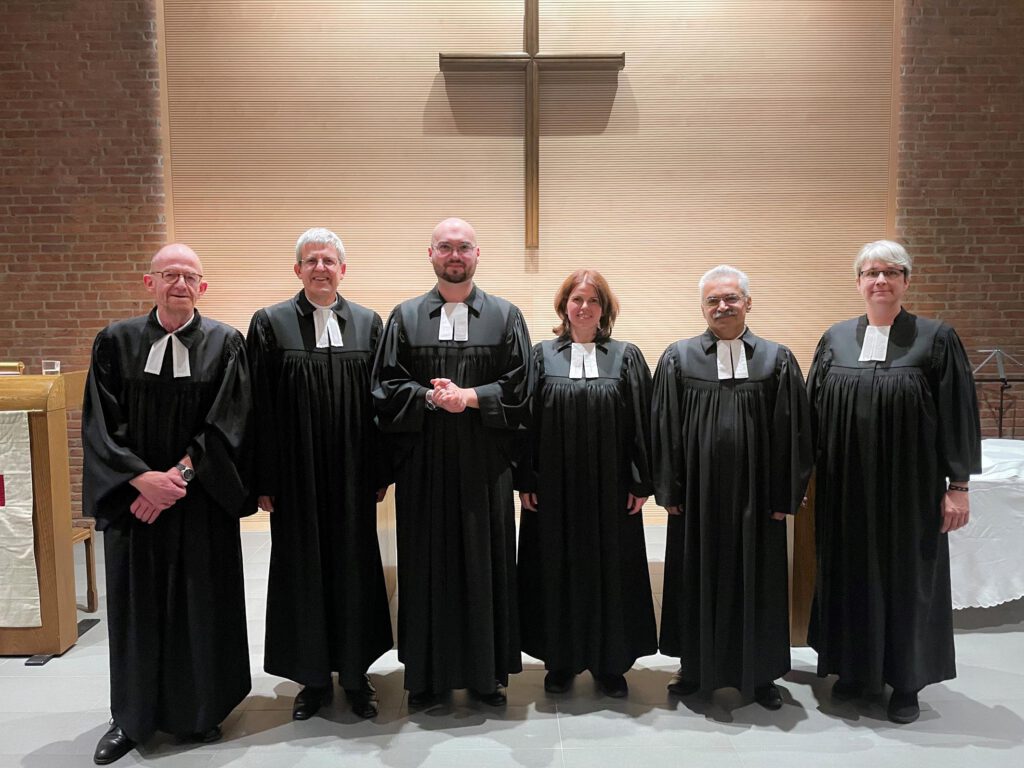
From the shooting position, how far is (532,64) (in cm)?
575

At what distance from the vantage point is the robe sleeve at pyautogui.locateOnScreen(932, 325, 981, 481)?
2.99 metres

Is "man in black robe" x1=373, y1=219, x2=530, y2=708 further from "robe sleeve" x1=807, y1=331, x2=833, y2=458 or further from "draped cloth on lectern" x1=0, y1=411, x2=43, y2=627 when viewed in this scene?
"draped cloth on lectern" x1=0, y1=411, x2=43, y2=627

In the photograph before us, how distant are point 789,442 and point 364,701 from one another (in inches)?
81.8

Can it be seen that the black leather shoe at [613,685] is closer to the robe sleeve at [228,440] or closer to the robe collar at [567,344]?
the robe collar at [567,344]

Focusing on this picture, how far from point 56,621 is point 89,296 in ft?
10.7

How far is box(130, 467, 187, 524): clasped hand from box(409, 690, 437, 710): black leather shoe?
1.29 meters

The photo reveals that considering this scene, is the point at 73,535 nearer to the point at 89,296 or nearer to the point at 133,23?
the point at 89,296

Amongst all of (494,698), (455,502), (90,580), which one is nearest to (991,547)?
(494,698)

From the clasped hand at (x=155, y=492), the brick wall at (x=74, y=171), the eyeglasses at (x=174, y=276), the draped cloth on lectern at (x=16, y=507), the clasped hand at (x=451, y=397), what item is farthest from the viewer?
the brick wall at (x=74, y=171)

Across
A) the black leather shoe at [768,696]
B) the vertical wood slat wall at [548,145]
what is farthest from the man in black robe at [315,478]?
the vertical wood slat wall at [548,145]

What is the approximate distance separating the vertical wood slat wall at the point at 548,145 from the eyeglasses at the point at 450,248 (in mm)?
3013

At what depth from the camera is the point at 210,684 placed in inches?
113

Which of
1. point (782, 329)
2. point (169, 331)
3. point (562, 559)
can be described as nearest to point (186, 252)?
point (169, 331)

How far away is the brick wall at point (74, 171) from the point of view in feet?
19.4
